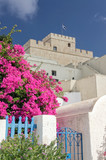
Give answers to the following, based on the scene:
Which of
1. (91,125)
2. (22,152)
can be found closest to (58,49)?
(91,125)

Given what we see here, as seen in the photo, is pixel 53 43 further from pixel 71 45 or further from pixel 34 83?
pixel 34 83

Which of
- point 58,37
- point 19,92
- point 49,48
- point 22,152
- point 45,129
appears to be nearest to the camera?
point 22,152

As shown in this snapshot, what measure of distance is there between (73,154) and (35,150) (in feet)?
12.1

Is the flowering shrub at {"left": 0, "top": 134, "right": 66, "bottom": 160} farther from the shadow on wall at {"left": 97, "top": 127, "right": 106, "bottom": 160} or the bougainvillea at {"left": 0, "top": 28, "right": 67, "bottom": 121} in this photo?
the shadow on wall at {"left": 97, "top": 127, "right": 106, "bottom": 160}

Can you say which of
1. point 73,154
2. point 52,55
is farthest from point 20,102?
point 52,55

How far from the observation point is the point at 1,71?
7.75 metres

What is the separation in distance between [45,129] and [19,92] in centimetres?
215

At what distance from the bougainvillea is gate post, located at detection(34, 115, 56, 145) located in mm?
1178

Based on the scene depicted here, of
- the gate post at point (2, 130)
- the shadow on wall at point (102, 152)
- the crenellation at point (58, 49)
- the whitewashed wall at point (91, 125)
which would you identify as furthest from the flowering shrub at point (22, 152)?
the crenellation at point (58, 49)

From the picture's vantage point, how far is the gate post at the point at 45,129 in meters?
5.97

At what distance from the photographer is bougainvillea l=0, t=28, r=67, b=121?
7.31 m

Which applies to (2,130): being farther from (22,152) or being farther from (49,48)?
(49,48)

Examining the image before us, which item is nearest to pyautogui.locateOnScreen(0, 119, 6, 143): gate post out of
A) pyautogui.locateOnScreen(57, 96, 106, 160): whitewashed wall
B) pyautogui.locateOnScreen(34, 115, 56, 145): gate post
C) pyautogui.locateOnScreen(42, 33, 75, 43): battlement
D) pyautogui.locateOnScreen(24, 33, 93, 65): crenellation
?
pyautogui.locateOnScreen(34, 115, 56, 145): gate post

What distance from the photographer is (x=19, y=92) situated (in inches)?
303
